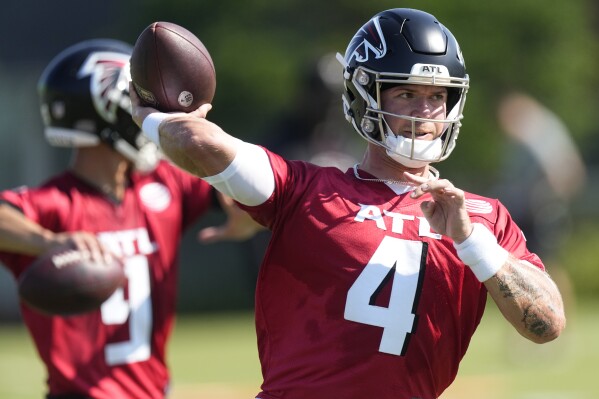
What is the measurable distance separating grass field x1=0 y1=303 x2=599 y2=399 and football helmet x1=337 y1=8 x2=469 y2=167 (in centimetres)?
526

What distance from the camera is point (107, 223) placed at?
5.60 meters

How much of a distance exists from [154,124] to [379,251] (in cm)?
83

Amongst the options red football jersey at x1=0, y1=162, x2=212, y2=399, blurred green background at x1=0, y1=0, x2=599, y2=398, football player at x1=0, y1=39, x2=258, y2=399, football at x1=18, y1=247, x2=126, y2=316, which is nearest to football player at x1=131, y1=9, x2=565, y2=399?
football at x1=18, y1=247, x2=126, y2=316

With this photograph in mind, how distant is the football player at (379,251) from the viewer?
3865 mm

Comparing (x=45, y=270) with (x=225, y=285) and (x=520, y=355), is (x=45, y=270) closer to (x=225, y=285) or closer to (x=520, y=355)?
(x=520, y=355)

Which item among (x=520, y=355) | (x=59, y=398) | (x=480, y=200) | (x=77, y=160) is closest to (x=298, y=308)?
(x=480, y=200)

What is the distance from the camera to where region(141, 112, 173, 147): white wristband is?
3.94m

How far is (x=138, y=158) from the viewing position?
18.5 feet

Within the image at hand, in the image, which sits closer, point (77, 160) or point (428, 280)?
point (428, 280)

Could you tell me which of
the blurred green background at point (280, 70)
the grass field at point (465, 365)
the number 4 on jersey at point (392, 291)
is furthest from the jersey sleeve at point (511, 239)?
the blurred green background at point (280, 70)

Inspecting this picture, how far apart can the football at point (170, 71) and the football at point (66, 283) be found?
113 centimetres

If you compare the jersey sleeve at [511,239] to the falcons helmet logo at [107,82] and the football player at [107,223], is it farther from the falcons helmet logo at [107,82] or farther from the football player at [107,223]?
the falcons helmet logo at [107,82]

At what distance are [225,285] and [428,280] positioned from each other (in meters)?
12.3

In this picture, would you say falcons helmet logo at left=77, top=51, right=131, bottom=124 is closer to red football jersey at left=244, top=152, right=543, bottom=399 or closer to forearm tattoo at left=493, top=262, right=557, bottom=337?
red football jersey at left=244, top=152, right=543, bottom=399
